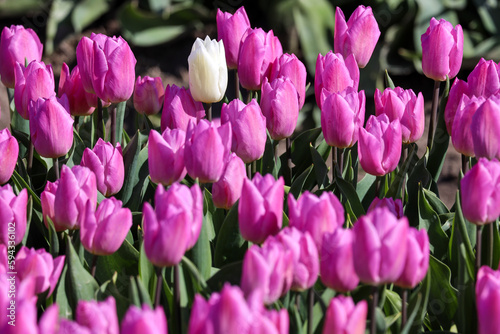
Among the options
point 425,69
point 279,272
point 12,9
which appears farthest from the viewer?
point 12,9

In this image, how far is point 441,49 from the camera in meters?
1.61

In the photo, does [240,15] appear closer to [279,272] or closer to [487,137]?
[487,137]

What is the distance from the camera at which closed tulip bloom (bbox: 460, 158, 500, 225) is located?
1081 mm

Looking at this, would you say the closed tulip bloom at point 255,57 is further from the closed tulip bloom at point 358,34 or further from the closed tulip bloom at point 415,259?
the closed tulip bloom at point 415,259

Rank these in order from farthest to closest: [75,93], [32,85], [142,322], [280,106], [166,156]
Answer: [75,93] < [32,85] < [280,106] < [166,156] < [142,322]

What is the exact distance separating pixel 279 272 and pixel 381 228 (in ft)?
0.47

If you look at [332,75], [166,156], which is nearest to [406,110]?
[332,75]

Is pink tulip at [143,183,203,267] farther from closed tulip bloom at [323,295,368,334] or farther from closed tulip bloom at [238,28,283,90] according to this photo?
closed tulip bloom at [238,28,283,90]

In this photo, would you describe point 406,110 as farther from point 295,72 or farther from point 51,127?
point 51,127

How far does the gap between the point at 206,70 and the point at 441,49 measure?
19.8 inches

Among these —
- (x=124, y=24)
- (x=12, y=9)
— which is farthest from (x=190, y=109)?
(x=12, y=9)

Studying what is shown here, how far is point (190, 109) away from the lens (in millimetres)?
1535

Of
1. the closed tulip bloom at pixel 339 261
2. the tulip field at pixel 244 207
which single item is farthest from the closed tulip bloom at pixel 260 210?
the closed tulip bloom at pixel 339 261

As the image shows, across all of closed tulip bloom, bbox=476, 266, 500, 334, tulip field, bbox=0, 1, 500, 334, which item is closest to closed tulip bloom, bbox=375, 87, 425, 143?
tulip field, bbox=0, 1, 500, 334
